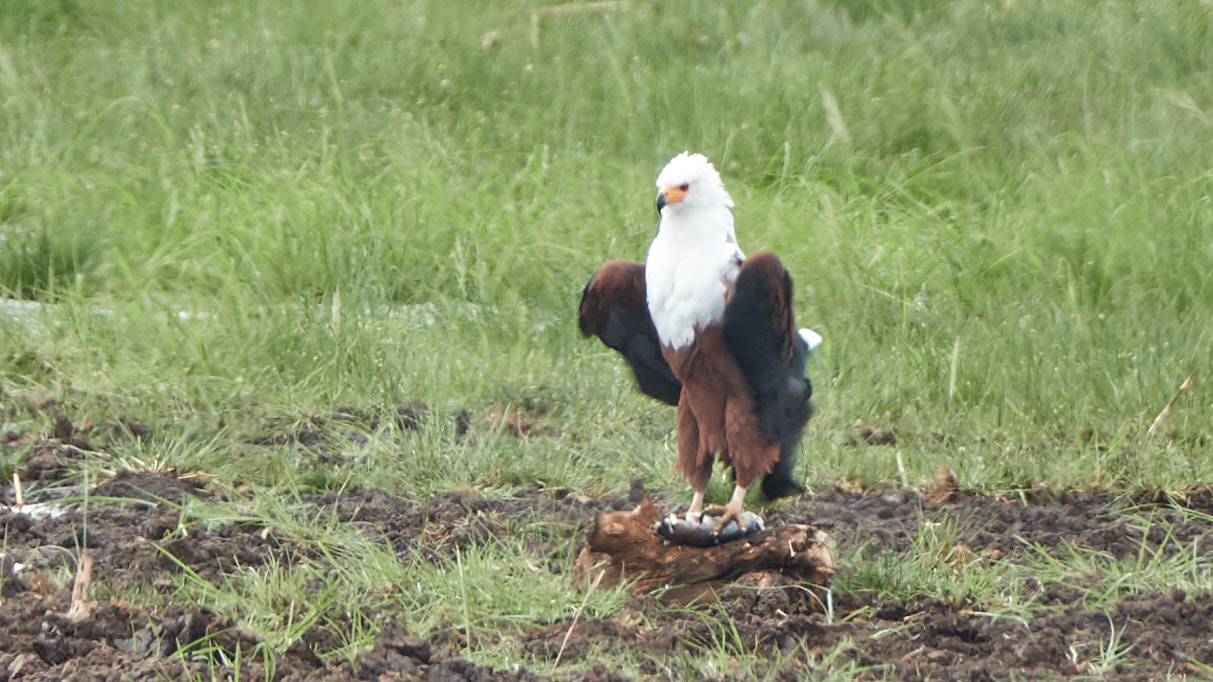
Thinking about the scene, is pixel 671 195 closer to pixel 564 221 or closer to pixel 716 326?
pixel 716 326

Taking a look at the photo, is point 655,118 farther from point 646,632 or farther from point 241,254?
point 646,632

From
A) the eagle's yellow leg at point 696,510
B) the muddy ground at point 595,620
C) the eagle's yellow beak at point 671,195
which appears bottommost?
the muddy ground at point 595,620

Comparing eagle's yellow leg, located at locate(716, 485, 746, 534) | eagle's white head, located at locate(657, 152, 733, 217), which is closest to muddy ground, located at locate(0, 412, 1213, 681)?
eagle's yellow leg, located at locate(716, 485, 746, 534)

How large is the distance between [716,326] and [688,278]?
11 cm

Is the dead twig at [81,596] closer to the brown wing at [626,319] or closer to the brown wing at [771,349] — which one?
the brown wing at [626,319]

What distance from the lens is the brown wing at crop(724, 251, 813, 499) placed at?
279cm

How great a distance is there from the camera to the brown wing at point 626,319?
3.06 m

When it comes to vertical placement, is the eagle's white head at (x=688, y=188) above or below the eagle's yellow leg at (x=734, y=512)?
above

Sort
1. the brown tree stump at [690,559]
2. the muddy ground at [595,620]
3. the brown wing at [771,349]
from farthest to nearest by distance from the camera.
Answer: the brown tree stump at [690,559] < the brown wing at [771,349] < the muddy ground at [595,620]

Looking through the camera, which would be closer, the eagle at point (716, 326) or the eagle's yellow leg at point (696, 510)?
the eagle at point (716, 326)

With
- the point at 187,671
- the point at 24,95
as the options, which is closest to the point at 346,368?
the point at 187,671

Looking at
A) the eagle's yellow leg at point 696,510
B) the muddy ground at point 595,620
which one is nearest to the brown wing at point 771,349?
the eagle's yellow leg at point 696,510

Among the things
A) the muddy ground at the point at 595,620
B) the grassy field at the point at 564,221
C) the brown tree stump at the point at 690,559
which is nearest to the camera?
the muddy ground at the point at 595,620

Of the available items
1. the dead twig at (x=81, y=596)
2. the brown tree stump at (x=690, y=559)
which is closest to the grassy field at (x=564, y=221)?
the brown tree stump at (x=690, y=559)
